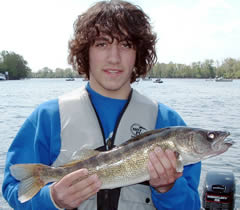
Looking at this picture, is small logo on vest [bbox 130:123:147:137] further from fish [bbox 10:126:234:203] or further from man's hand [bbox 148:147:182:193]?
man's hand [bbox 148:147:182:193]

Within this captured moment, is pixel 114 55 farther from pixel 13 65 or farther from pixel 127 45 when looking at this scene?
pixel 13 65

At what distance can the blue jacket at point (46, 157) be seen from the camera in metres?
2.96

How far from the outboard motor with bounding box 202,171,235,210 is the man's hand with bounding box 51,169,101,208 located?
3.08 metres

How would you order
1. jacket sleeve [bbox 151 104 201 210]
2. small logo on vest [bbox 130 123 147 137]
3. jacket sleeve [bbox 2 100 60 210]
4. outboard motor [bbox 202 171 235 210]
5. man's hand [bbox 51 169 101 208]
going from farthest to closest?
outboard motor [bbox 202 171 235 210], small logo on vest [bbox 130 123 147 137], jacket sleeve [bbox 151 104 201 210], jacket sleeve [bbox 2 100 60 210], man's hand [bbox 51 169 101 208]

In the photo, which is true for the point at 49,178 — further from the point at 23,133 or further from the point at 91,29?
the point at 91,29

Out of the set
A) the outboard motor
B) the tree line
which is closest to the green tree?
the tree line

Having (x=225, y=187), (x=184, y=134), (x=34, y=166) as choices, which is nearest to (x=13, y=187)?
(x=34, y=166)

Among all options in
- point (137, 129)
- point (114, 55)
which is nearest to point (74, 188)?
point (137, 129)

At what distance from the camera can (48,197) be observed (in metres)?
2.78

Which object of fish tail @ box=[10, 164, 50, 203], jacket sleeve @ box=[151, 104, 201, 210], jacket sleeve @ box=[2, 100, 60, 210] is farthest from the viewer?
jacket sleeve @ box=[151, 104, 201, 210]

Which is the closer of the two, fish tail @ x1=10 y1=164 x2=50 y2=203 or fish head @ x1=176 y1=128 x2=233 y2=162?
fish tail @ x1=10 y1=164 x2=50 y2=203

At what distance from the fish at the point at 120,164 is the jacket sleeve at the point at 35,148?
0.14 metres

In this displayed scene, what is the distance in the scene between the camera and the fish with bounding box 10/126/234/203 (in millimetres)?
2820

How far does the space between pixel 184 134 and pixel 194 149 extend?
18 cm
